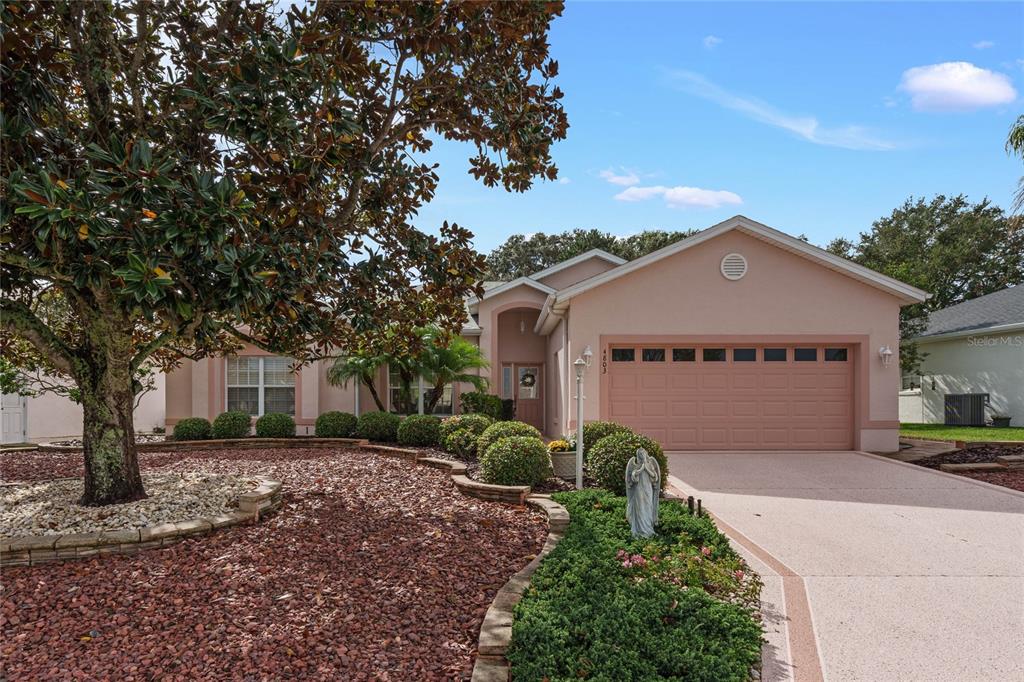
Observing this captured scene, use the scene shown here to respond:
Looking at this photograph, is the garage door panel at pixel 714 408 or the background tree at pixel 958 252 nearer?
the garage door panel at pixel 714 408

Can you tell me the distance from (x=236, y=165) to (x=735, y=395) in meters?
10.5

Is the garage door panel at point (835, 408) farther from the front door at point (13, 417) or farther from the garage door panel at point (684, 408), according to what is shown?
the front door at point (13, 417)

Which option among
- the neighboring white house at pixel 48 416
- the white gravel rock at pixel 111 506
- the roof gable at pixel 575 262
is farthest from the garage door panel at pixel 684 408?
the neighboring white house at pixel 48 416

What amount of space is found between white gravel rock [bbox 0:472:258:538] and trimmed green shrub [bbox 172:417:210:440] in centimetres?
552

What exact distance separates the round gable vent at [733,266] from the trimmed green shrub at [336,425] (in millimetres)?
8702

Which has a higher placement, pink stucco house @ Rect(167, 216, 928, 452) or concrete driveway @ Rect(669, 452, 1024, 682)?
pink stucco house @ Rect(167, 216, 928, 452)

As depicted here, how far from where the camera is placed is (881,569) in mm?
5164

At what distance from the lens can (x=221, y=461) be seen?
32.4 ft

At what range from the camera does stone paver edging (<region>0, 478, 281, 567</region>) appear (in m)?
4.77

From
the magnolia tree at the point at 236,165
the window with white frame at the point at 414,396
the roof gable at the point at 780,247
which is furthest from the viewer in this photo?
the window with white frame at the point at 414,396

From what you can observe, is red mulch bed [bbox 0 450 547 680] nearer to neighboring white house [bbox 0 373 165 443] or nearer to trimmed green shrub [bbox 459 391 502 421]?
trimmed green shrub [bbox 459 391 502 421]

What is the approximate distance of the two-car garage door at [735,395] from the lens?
12273mm

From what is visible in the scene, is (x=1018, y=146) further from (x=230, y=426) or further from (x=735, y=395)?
(x=230, y=426)

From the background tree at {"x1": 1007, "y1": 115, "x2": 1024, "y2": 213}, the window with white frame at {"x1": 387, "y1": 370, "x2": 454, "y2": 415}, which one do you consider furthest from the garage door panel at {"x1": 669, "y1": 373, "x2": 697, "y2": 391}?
the background tree at {"x1": 1007, "y1": 115, "x2": 1024, "y2": 213}
